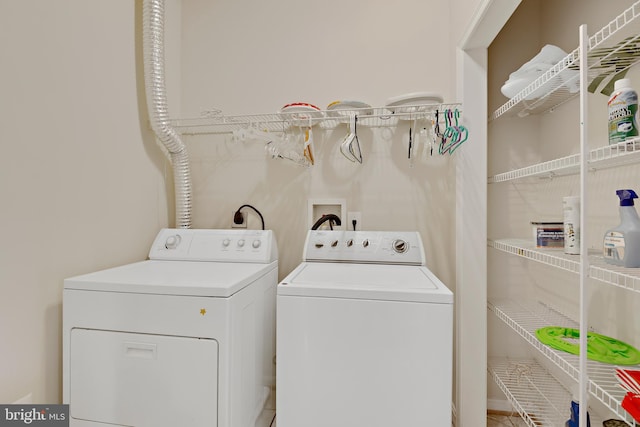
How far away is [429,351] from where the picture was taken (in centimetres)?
108

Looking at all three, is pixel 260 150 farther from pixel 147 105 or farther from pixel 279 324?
pixel 279 324

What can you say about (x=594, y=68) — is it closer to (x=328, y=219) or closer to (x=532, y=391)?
(x=328, y=219)

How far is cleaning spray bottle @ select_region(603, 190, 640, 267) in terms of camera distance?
0.88 metres

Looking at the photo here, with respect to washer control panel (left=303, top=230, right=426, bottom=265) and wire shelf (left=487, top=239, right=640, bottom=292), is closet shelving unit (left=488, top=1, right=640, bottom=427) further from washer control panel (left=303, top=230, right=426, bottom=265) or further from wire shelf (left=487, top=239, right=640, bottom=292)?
washer control panel (left=303, top=230, right=426, bottom=265)

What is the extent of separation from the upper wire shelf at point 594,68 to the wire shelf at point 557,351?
1.00m

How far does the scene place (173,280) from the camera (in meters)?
1.23

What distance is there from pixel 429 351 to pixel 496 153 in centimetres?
130

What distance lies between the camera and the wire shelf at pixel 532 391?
1.32 m

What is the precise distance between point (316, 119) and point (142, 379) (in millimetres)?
1442

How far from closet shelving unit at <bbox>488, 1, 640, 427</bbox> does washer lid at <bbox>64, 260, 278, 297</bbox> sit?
1.18 m

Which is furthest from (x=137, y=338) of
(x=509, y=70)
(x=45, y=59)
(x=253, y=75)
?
(x=509, y=70)

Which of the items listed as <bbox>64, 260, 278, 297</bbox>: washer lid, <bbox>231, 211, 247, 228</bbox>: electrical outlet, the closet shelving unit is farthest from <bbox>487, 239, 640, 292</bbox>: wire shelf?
<bbox>231, 211, 247, 228</bbox>: electrical outlet

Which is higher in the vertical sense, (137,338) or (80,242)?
(80,242)

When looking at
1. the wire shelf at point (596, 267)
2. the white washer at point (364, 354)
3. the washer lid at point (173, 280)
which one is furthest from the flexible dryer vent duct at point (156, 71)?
the wire shelf at point (596, 267)
